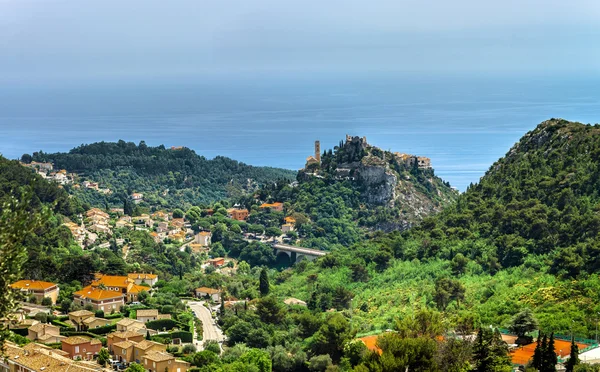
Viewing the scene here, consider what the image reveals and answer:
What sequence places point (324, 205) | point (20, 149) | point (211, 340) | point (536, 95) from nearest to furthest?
point (211, 340), point (324, 205), point (20, 149), point (536, 95)

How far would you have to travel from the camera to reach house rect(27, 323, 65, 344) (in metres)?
27.5

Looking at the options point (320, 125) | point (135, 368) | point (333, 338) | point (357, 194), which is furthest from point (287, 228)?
point (320, 125)

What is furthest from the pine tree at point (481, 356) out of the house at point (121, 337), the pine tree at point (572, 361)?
the house at point (121, 337)

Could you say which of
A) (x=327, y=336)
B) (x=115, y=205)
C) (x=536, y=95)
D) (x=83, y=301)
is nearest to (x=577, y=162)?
(x=327, y=336)

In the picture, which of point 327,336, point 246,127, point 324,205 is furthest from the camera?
point 246,127

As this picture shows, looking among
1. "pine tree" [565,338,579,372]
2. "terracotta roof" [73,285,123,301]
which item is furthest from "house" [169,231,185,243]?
"pine tree" [565,338,579,372]

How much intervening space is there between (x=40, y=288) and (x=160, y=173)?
5354cm

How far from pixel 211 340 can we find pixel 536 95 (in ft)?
538

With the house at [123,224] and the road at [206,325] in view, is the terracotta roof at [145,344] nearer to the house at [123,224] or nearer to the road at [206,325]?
the road at [206,325]

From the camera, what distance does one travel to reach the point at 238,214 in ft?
217

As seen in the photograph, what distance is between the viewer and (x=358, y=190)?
6581 cm

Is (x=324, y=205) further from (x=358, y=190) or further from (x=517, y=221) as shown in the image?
(x=517, y=221)

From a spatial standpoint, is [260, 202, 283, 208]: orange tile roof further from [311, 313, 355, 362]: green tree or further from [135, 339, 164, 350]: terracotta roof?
[135, 339, 164, 350]: terracotta roof

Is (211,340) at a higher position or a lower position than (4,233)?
lower
